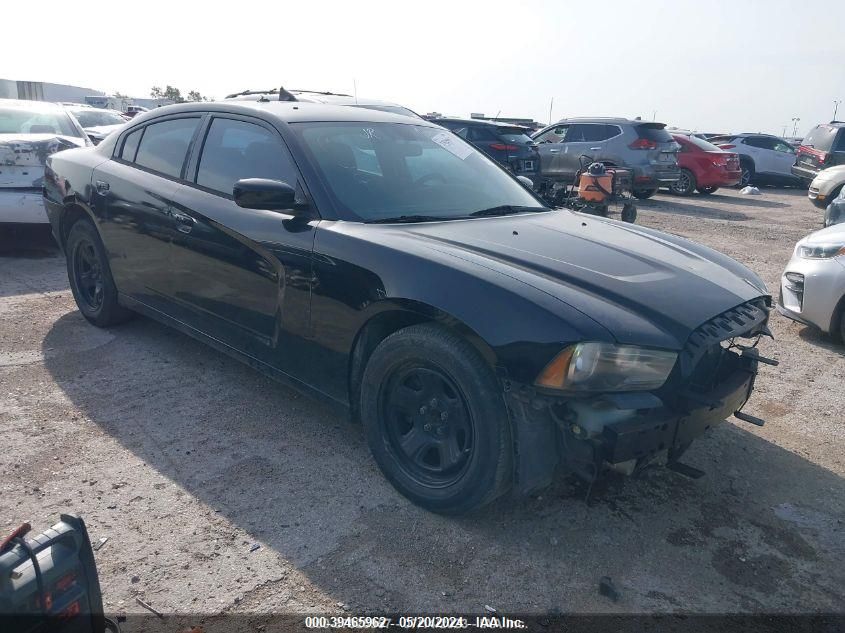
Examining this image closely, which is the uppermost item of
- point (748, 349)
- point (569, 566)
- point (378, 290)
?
point (378, 290)

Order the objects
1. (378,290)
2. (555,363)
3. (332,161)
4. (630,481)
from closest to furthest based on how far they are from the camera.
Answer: (555,363), (378,290), (630,481), (332,161)

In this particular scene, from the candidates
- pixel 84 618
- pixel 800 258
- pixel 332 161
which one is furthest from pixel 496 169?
pixel 84 618

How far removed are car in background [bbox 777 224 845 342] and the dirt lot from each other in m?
0.93

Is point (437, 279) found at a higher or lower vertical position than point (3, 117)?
lower

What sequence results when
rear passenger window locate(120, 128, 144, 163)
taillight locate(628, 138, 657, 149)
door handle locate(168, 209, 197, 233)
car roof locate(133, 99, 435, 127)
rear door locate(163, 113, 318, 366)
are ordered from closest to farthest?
rear door locate(163, 113, 318, 366) → car roof locate(133, 99, 435, 127) → door handle locate(168, 209, 197, 233) → rear passenger window locate(120, 128, 144, 163) → taillight locate(628, 138, 657, 149)

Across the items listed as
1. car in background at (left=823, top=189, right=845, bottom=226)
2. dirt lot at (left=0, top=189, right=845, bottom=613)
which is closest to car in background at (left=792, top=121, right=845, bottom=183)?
car in background at (left=823, top=189, right=845, bottom=226)

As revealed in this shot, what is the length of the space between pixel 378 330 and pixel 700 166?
584 inches

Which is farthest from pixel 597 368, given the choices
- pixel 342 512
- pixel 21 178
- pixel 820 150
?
pixel 820 150

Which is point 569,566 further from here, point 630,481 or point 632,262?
point 632,262

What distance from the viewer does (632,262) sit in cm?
313

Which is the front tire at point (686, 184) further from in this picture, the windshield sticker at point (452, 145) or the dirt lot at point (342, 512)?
the windshield sticker at point (452, 145)

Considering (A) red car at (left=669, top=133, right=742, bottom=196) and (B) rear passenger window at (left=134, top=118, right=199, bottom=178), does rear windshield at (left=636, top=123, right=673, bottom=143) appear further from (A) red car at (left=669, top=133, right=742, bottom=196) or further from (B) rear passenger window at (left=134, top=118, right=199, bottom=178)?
(B) rear passenger window at (left=134, top=118, right=199, bottom=178)

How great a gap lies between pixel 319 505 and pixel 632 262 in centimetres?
176

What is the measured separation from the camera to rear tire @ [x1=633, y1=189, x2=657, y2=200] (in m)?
14.5
